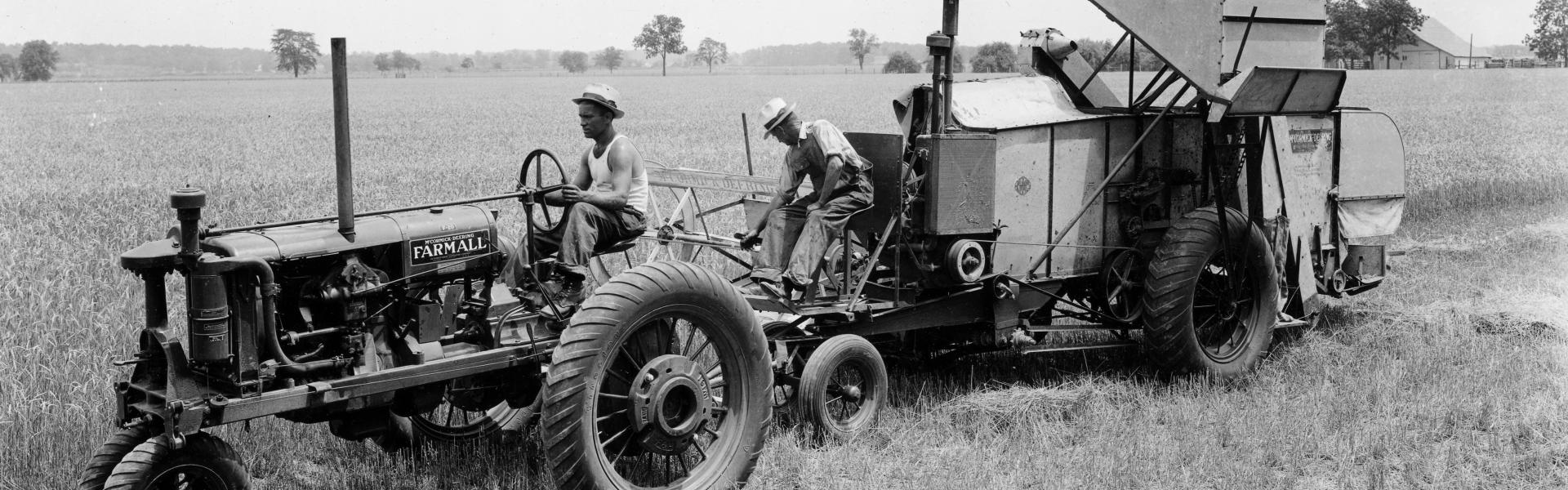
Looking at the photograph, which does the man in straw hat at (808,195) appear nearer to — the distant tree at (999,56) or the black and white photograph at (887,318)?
the black and white photograph at (887,318)

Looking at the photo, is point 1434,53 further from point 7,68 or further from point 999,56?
point 7,68

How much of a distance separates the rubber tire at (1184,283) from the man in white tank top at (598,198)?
311 cm

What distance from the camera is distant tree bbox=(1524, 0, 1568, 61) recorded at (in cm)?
2583

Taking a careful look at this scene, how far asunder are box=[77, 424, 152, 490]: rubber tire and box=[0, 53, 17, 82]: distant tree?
95495mm

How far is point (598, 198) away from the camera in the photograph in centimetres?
582

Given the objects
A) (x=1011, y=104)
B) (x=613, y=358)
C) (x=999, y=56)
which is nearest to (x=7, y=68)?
(x=999, y=56)

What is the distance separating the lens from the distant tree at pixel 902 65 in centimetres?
8981

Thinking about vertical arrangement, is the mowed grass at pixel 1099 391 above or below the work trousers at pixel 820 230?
below

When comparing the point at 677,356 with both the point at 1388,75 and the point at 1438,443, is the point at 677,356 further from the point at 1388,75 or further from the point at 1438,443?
the point at 1388,75

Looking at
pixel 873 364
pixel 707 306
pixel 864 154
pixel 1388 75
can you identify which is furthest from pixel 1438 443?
pixel 1388 75

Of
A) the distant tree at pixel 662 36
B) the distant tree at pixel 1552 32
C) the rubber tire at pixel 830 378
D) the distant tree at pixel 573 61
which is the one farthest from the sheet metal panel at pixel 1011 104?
the distant tree at pixel 573 61

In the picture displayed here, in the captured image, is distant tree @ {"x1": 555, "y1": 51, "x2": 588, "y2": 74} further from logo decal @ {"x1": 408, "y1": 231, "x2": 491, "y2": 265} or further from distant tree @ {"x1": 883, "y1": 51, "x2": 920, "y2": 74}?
logo decal @ {"x1": 408, "y1": 231, "x2": 491, "y2": 265}

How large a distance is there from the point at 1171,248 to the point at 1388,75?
60428 millimetres

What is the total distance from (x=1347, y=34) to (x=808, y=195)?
2942 inches
